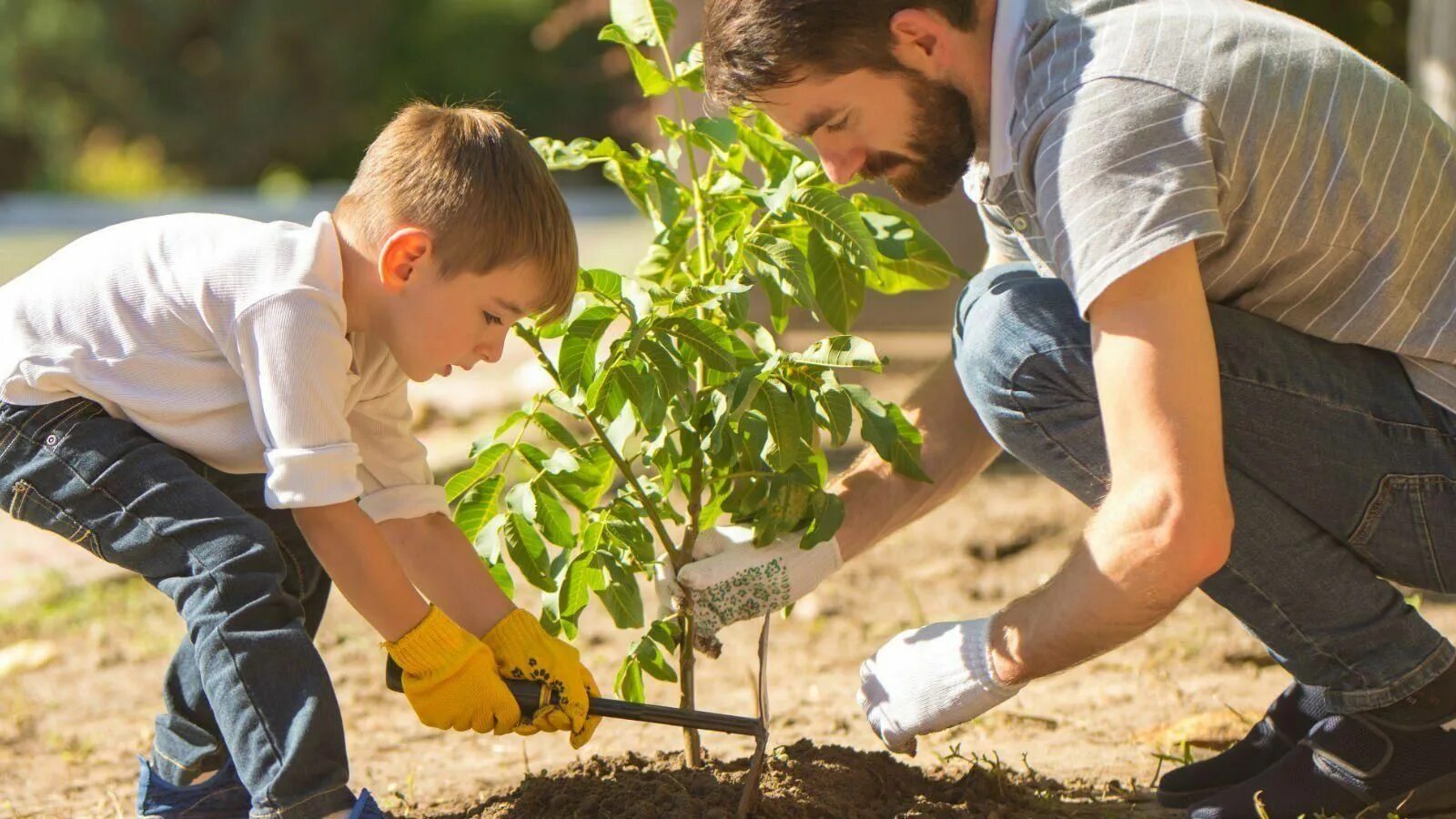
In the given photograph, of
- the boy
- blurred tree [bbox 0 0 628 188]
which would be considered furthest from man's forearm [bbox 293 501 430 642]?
blurred tree [bbox 0 0 628 188]

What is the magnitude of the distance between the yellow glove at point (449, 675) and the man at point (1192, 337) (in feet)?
1.13

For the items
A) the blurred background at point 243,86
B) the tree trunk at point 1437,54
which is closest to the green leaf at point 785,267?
the tree trunk at point 1437,54

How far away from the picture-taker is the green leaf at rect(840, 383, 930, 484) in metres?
2.11

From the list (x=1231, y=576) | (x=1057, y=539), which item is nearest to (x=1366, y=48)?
(x=1057, y=539)

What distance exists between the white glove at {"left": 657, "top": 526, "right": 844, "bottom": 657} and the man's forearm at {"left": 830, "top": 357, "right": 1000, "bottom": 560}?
9 cm

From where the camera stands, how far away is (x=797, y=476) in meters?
2.11

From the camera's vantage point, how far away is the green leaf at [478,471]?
87.4 inches

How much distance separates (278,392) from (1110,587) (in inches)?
43.2

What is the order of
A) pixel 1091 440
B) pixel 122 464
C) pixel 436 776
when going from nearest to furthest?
1. pixel 122 464
2. pixel 1091 440
3. pixel 436 776

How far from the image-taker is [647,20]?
2.27 meters

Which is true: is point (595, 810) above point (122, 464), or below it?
below

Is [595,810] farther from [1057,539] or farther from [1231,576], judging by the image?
[1057,539]

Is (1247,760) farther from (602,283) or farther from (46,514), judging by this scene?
(46,514)

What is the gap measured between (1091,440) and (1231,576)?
28 centimetres
